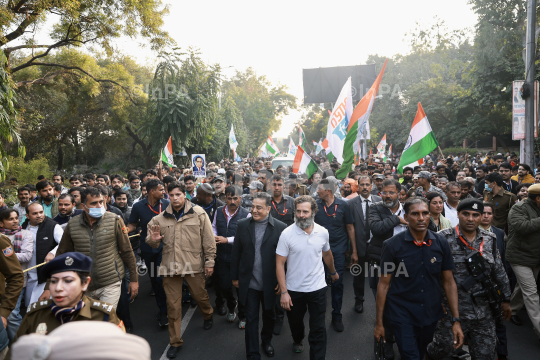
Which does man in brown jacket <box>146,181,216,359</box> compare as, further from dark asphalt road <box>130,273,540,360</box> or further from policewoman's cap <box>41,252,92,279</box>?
policewoman's cap <box>41,252,92,279</box>

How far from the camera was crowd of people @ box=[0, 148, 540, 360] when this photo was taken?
133 inches

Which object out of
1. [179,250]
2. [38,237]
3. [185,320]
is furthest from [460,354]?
[38,237]

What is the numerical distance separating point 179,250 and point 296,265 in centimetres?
152

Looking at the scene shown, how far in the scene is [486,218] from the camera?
433 centimetres

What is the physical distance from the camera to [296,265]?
3.95 meters

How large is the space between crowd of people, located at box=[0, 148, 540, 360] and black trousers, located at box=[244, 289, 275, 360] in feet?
0.04

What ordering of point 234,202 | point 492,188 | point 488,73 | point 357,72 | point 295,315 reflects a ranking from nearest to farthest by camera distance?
point 295,315, point 234,202, point 492,188, point 488,73, point 357,72

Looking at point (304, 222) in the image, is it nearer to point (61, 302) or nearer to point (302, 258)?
point (302, 258)

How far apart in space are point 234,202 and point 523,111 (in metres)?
8.53

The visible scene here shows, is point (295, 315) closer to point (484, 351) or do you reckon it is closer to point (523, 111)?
point (484, 351)

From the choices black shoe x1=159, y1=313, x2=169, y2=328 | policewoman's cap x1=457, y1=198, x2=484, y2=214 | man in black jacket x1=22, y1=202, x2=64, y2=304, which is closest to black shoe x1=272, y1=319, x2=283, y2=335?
black shoe x1=159, y1=313, x2=169, y2=328

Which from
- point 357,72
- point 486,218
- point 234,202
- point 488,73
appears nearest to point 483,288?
point 486,218

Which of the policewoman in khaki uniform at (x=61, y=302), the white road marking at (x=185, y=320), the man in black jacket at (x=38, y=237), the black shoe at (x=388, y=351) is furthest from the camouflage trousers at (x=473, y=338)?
the man in black jacket at (x=38, y=237)

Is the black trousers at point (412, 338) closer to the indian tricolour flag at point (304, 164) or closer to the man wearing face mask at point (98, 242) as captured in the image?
the man wearing face mask at point (98, 242)
